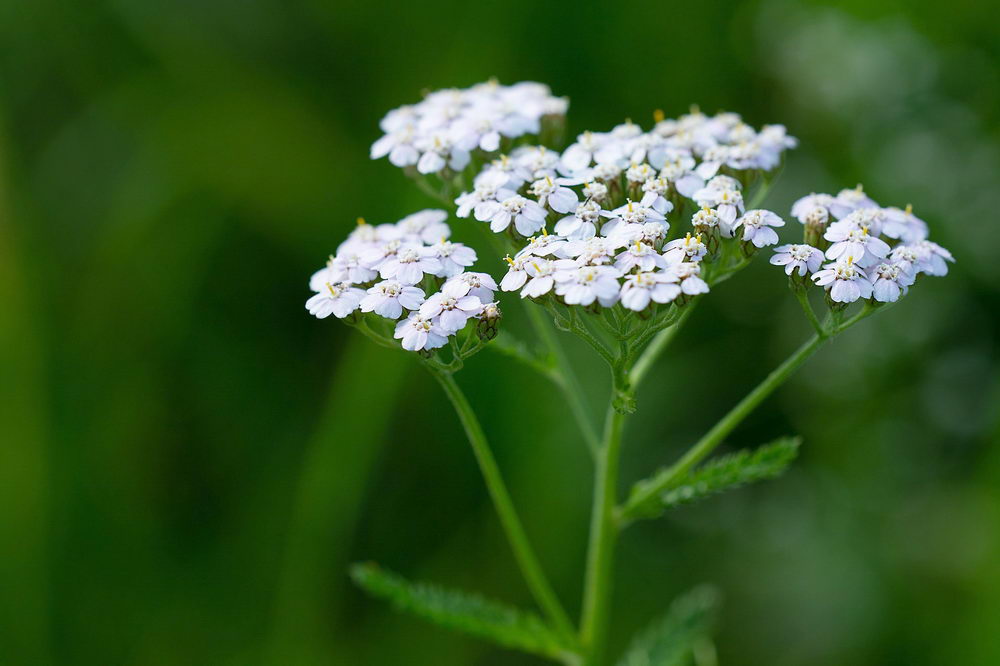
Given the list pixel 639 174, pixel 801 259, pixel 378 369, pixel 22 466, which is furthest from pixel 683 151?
pixel 22 466

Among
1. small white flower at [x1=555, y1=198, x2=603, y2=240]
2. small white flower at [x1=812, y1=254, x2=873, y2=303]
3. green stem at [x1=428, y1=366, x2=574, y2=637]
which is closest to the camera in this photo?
small white flower at [x1=812, y1=254, x2=873, y2=303]

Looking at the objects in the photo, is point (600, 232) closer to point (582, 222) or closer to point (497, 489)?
point (582, 222)

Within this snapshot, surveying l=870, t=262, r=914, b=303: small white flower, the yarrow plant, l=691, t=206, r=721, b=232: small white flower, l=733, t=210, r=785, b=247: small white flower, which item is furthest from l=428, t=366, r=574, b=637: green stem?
l=870, t=262, r=914, b=303: small white flower

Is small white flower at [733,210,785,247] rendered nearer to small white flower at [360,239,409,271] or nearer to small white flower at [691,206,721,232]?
small white flower at [691,206,721,232]

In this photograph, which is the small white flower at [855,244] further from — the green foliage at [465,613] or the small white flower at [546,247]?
the green foliage at [465,613]

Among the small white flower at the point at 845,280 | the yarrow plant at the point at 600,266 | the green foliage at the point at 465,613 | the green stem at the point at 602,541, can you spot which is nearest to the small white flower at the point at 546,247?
the yarrow plant at the point at 600,266

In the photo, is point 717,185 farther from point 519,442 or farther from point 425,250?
point 519,442

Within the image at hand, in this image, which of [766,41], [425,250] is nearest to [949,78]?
[766,41]
